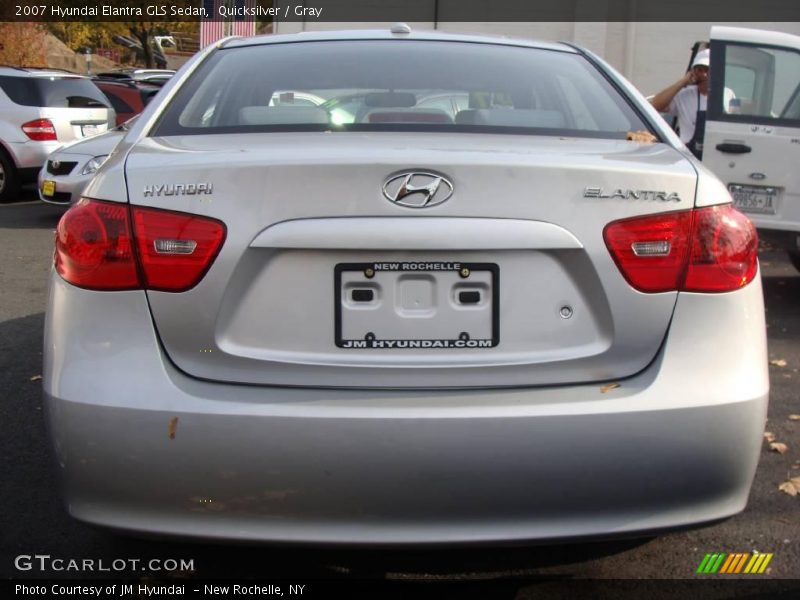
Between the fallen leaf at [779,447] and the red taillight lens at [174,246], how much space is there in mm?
2822

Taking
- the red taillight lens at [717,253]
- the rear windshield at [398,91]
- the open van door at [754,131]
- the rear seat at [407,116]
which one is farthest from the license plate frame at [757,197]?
the red taillight lens at [717,253]

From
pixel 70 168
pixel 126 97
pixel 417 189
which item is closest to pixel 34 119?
pixel 70 168

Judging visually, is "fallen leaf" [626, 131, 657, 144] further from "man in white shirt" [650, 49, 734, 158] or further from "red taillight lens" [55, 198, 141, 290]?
"man in white shirt" [650, 49, 734, 158]

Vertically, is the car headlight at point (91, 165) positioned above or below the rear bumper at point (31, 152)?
above

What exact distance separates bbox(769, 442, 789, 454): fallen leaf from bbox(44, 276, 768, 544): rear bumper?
1903 mm

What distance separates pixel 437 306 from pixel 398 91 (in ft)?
3.61

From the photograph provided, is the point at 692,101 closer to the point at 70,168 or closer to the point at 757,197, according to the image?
the point at 757,197

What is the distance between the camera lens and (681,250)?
226 centimetres

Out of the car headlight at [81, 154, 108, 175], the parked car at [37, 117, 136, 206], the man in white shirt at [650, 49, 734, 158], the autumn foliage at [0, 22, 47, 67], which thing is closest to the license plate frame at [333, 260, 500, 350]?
the man in white shirt at [650, 49, 734, 158]

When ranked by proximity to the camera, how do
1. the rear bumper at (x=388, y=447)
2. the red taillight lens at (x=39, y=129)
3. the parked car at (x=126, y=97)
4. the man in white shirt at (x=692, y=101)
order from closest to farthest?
the rear bumper at (x=388, y=447) → the man in white shirt at (x=692, y=101) → the red taillight lens at (x=39, y=129) → the parked car at (x=126, y=97)

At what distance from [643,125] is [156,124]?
144 cm

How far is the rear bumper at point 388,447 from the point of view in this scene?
6.97ft

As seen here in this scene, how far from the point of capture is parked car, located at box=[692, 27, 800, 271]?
6.79 m

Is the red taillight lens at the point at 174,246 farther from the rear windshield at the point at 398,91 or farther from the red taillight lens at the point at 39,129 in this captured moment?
the red taillight lens at the point at 39,129
